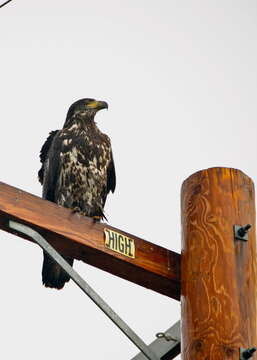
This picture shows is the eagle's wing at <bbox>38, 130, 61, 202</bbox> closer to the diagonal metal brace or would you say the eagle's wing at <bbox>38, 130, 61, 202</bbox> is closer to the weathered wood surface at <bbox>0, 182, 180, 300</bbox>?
the weathered wood surface at <bbox>0, 182, 180, 300</bbox>

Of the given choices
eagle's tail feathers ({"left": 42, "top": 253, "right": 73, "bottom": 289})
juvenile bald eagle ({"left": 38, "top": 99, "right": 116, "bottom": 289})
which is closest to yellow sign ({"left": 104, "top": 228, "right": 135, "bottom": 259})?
eagle's tail feathers ({"left": 42, "top": 253, "right": 73, "bottom": 289})

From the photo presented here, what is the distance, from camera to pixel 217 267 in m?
3.23

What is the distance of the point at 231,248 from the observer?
10.7 ft

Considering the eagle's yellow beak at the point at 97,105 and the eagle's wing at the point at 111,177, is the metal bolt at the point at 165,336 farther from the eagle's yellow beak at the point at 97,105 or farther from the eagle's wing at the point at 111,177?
the eagle's yellow beak at the point at 97,105

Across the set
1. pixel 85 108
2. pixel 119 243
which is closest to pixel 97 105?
pixel 85 108

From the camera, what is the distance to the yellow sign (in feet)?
10.9

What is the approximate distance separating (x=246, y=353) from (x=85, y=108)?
174 inches

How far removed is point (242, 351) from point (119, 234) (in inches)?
27.3

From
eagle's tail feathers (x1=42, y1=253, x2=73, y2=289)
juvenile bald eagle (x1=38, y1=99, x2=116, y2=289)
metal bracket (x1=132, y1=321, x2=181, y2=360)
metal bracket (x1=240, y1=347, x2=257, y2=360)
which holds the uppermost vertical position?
juvenile bald eagle (x1=38, y1=99, x2=116, y2=289)

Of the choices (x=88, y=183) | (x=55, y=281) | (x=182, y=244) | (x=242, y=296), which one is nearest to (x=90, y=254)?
(x=182, y=244)

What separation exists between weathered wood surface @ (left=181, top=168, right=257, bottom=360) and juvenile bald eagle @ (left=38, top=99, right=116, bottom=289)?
2672 mm

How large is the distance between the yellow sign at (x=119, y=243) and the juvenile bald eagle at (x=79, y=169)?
2.63m

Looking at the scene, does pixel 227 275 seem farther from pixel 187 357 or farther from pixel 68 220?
pixel 68 220

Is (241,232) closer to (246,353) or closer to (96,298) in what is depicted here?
(246,353)
